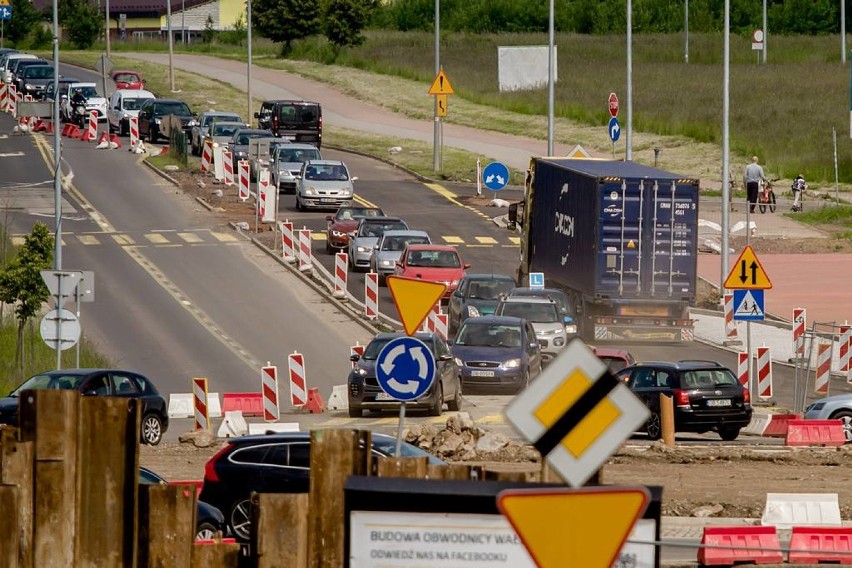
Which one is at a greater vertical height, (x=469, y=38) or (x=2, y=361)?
(x=469, y=38)

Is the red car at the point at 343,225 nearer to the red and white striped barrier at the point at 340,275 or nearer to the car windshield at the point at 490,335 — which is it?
the red and white striped barrier at the point at 340,275

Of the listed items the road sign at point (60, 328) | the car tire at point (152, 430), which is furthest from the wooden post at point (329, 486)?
the road sign at point (60, 328)

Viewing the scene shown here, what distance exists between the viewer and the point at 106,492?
11992mm

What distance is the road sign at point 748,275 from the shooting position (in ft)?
100

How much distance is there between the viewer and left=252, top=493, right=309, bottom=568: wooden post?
37.1 ft

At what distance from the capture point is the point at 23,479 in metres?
12.1

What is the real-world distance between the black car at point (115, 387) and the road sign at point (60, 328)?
4.18 feet

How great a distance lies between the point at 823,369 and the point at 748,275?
3175 mm

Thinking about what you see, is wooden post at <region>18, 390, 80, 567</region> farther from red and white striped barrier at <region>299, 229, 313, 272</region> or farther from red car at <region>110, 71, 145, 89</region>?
red car at <region>110, 71, 145, 89</region>

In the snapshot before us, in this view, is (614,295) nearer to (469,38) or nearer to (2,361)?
(2,361)

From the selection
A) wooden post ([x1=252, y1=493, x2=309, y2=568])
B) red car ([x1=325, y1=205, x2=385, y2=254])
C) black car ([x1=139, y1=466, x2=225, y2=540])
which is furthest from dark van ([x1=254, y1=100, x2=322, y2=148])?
wooden post ([x1=252, y1=493, x2=309, y2=568])

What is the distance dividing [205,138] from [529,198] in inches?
900

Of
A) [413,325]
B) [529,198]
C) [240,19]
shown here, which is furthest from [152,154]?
[240,19]

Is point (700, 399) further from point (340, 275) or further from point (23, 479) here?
point (23, 479)
